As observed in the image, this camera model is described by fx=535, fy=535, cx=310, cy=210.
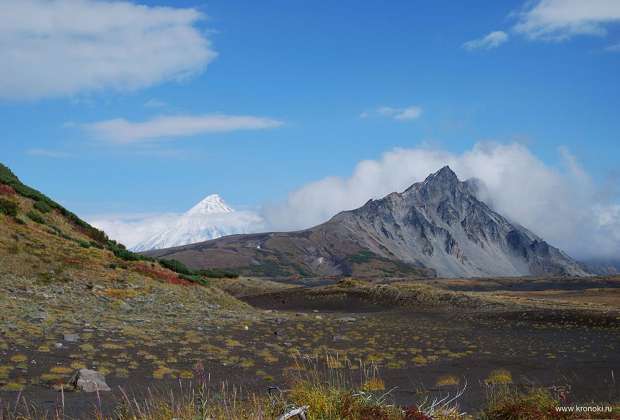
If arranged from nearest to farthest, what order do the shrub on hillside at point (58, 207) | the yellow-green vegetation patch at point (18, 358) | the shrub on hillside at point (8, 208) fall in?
the yellow-green vegetation patch at point (18, 358), the shrub on hillside at point (8, 208), the shrub on hillside at point (58, 207)

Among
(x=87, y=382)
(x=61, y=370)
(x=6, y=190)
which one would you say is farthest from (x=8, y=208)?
(x=87, y=382)

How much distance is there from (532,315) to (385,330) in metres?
14.8

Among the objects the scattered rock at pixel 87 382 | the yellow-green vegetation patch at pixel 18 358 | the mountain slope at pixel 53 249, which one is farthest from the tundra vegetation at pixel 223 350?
the scattered rock at pixel 87 382

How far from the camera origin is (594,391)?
578 inches

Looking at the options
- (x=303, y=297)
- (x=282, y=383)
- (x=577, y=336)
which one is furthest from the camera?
(x=303, y=297)

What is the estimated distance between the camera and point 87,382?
12664 mm

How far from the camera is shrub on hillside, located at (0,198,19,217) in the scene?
36981 mm

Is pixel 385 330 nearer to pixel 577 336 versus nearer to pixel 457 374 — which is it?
pixel 577 336

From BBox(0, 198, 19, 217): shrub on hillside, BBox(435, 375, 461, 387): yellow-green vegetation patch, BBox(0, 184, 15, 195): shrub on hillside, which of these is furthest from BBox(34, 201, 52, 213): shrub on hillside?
BBox(435, 375, 461, 387): yellow-green vegetation patch

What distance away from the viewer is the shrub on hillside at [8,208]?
36981 millimetres

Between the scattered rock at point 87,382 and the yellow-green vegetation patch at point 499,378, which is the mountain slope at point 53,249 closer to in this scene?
the scattered rock at point 87,382

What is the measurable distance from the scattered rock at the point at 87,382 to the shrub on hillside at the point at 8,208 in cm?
2827

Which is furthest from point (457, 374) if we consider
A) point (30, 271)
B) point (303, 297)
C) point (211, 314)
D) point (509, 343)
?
point (303, 297)

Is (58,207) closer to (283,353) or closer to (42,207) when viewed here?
(42,207)
